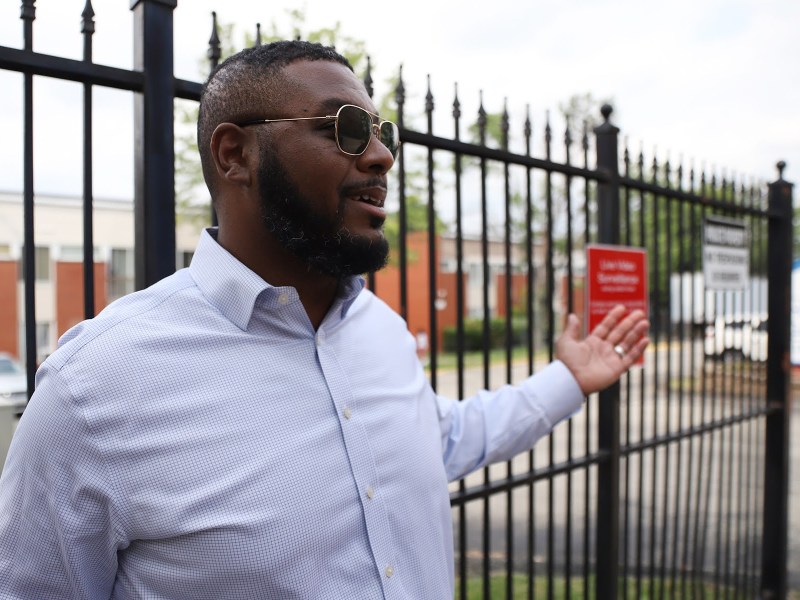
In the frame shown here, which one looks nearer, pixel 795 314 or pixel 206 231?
pixel 206 231

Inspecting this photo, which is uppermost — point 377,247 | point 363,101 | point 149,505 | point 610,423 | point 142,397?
point 363,101

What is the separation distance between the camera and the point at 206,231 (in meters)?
1.57

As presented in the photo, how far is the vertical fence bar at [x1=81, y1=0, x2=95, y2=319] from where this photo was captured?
1671mm

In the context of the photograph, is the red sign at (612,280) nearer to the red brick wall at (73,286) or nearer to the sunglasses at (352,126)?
the sunglasses at (352,126)

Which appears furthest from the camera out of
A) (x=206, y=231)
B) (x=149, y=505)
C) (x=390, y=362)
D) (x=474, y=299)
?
(x=474, y=299)

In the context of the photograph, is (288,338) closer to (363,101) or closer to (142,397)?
(142,397)

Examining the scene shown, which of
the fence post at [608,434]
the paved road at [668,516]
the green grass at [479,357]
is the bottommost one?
the green grass at [479,357]

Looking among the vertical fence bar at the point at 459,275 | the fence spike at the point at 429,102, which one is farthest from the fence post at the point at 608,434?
the fence spike at the point at 429,102

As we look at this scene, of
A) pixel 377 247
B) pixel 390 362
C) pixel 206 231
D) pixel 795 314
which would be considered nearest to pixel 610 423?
pixel 390 362

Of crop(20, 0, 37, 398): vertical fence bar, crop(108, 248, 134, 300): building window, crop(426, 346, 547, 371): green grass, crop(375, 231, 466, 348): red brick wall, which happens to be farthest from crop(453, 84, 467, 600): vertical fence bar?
crop(426, 346, 547, 371): green grass

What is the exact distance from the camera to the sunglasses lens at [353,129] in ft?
4.75

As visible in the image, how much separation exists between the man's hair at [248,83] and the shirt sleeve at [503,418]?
3.21 ft

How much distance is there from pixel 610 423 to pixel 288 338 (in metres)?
2.06

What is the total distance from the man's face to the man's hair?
3 cm
